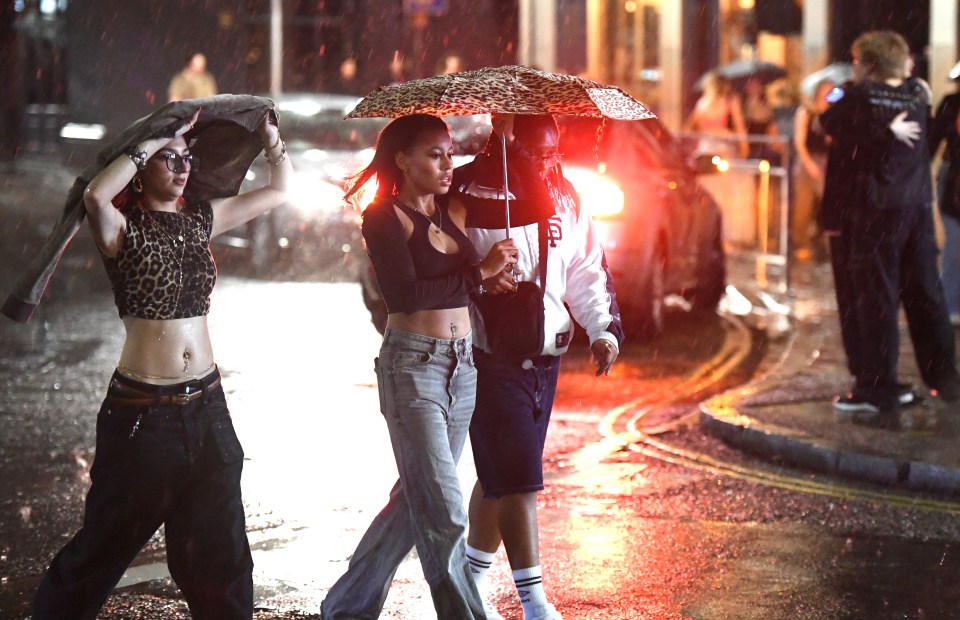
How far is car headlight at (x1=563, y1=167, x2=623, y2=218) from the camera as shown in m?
11.3

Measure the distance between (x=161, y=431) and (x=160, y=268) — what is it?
481mm

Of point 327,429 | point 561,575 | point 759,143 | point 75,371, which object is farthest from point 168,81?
point 561,575

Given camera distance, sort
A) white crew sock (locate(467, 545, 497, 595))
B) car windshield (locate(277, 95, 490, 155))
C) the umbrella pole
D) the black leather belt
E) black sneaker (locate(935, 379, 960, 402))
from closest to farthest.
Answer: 1. the black leather belt
2. the umbrella pole
3. white crew sock (locate(467, 545, 497, 595))
4. black sneaker (locate(935, 379, 960, 402))
5. car windshield (locate(277, 95, 490, 155))

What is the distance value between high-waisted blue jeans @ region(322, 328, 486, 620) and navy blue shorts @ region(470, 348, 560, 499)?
0.41 ft

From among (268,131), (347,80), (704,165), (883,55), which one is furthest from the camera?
(347,80)

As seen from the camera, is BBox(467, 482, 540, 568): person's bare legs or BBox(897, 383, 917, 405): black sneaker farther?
BBox(897, 383, 917, 405): black sneaker

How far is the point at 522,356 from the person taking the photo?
5.00m

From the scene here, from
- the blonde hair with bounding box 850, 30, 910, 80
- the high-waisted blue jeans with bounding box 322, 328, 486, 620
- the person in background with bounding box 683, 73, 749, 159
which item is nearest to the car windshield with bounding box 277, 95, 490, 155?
the person in background with bounding box 683, 73, 749, 159

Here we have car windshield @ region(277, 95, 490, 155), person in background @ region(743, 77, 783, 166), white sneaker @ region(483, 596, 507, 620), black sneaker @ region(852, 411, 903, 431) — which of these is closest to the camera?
white sneaker @ region(483, 596, 507, 620)

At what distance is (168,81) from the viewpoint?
34.4 m

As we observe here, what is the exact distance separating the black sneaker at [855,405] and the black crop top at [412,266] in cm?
470

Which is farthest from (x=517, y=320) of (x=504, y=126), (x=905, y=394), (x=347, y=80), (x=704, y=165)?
(x=347, y=80)

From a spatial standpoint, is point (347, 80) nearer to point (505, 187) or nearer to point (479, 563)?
point (479, 563)

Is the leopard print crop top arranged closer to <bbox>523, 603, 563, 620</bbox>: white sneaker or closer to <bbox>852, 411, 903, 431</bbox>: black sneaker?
<bbox>523, 603, 563, 620</bbox>: white sneaker
